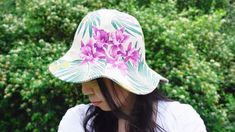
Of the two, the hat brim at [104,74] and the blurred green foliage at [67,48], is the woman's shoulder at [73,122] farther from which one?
the blurred green foliage at [67,48]

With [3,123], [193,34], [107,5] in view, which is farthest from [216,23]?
[3,123]

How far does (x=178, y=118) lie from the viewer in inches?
55.9

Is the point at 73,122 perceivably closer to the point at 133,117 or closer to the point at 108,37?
the point at 133,117

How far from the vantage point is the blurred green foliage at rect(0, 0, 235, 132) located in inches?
113

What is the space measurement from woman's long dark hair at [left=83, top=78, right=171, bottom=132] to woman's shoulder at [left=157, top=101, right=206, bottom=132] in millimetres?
19

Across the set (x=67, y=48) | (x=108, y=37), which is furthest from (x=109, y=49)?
(x=67, y=48)

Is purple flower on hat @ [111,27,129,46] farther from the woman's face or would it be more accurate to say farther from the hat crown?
the woman's face

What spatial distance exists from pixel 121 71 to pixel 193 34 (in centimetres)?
203

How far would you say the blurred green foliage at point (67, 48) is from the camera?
9.44ft

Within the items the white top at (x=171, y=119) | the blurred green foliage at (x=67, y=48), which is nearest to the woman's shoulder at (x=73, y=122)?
the white top at (x=171, y=119)

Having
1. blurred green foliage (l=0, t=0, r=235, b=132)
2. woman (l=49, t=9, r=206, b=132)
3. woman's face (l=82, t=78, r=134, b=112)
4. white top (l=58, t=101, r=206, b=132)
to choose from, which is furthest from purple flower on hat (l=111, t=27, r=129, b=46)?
blurred green foliage (l=0, t=0, r=235, b=132)

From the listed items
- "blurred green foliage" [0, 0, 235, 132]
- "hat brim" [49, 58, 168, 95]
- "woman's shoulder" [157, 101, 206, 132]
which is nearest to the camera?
"hat brim" [49, 58, 168, 95]

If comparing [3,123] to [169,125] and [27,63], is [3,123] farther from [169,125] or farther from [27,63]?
[169,125]

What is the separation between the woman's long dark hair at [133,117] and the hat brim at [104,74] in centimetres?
9
